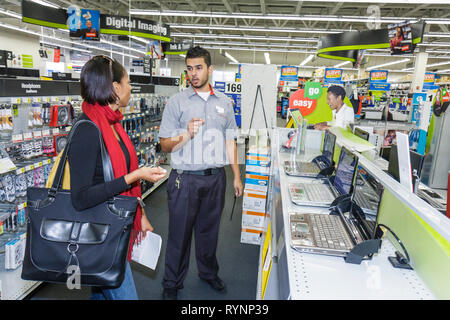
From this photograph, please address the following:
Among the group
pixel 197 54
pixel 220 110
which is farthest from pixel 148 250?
pixel 197 54

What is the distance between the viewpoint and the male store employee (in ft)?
7.72

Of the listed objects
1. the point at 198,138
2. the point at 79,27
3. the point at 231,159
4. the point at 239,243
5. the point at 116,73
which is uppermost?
the point at 79,27

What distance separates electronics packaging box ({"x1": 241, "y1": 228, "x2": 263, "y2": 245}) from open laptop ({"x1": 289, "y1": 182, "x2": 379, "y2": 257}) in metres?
1.90

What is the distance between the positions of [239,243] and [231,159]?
1481mm

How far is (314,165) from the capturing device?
304 cm

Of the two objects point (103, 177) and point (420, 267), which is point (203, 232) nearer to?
point (103, 177)

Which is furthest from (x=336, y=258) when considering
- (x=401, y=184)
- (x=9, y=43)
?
(x=9, y=43)

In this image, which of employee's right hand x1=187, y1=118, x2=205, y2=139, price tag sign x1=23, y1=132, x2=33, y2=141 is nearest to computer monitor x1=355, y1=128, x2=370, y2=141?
employee's right hand x1=187, y1=118, x2=205, y2=139

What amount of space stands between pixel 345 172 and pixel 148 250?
1.39 metres

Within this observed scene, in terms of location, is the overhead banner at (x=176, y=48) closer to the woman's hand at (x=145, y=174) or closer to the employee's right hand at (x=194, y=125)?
the employee's right hand at (x=194, y=125)

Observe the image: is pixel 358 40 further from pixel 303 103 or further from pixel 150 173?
pixel 150 173

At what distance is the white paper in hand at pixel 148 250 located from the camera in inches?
68.8

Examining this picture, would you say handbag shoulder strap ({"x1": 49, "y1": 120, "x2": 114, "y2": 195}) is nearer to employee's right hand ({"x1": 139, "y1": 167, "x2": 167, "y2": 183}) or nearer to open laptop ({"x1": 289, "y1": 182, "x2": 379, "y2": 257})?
employee's right hand ({"x1": 139, "y1": 167, "x2": 167, "y2": 183})

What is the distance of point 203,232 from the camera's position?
2.58 meters
